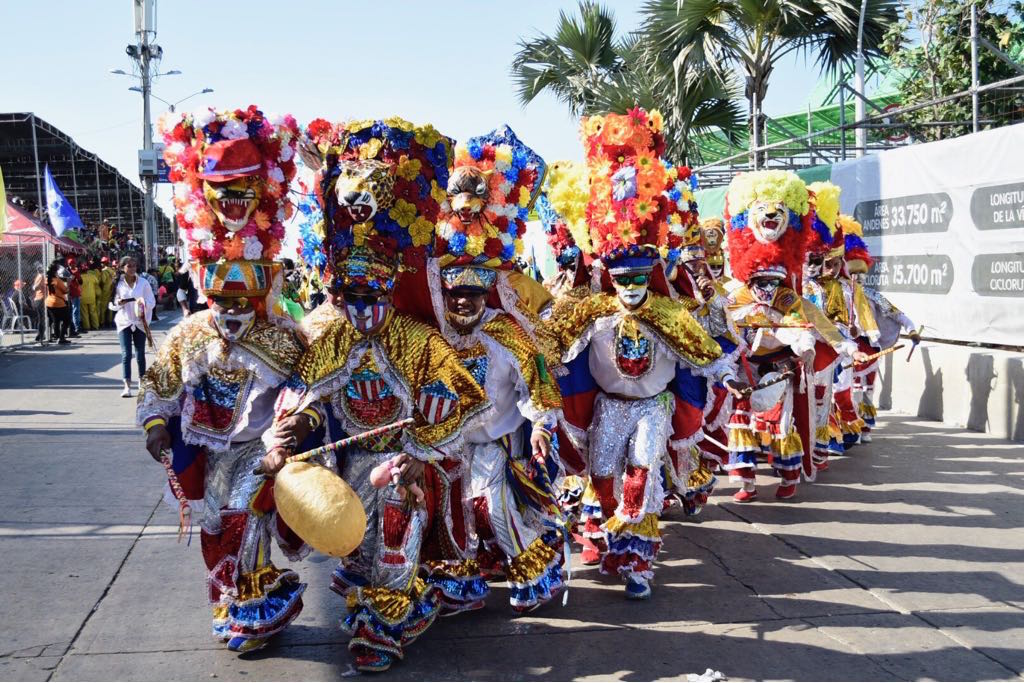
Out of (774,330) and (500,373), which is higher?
(774,330)

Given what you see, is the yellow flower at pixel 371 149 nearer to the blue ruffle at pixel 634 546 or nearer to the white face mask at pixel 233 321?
the white face mask at pixel 233 321

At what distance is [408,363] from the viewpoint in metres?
4.70

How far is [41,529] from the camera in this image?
662 cm

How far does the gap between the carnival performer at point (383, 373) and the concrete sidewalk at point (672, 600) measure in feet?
1.04

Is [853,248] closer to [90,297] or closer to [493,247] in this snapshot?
[493,247]

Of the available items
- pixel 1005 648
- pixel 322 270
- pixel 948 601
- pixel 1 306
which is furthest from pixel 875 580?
pixel 1 306

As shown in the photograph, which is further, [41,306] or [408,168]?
[41,306]

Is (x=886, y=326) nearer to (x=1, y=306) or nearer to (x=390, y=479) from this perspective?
(x=390, y=479)

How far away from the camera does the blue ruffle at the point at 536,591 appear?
5.08 m

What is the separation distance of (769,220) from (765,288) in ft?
1.90

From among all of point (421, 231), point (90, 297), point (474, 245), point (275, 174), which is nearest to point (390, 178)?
point (421, 231)

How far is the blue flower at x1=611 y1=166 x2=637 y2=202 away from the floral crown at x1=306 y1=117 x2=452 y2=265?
114 cm

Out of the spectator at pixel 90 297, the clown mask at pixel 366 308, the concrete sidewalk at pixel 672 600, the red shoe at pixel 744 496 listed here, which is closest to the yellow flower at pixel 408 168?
the clown mask at pixel 366 308

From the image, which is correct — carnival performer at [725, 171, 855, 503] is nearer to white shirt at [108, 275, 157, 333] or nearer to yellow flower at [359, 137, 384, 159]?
yellow flower at [359, 137, 384, 159]
